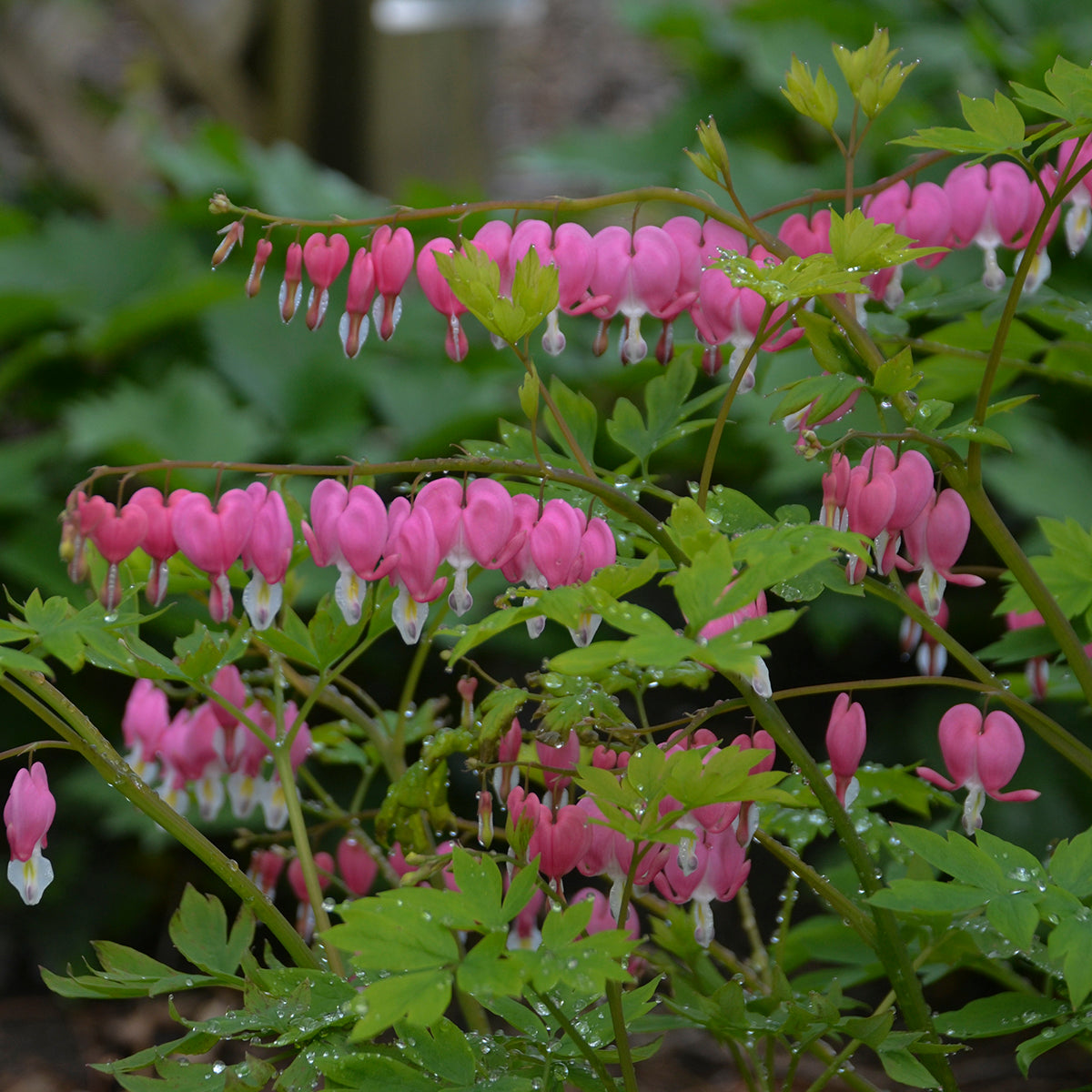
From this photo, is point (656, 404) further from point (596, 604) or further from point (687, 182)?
point (687, 182)

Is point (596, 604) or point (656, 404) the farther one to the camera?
point (656, 404)

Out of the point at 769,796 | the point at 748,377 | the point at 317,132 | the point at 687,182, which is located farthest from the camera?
the point at 317,132

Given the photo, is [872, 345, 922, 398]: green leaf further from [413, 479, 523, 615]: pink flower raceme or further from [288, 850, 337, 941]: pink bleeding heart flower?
[288, 850, 337, 941]: pink bleeding heart flower

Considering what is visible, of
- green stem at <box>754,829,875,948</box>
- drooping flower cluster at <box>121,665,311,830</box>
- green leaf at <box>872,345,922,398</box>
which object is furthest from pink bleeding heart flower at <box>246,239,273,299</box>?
green stem at <box>754,829,875,948</box>

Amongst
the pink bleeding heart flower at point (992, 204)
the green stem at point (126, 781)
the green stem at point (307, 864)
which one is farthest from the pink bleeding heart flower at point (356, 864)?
the pink bleeding heart flower at point (992, 204)

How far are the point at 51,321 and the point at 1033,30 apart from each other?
10.7ft

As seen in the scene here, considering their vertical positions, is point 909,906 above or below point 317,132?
above

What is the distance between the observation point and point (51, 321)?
328cm

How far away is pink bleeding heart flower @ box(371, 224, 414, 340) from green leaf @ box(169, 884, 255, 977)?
50cm

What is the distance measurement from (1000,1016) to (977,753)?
21 centimetres

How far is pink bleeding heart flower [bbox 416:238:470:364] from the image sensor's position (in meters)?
0.97

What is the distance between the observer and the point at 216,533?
0.88 meters

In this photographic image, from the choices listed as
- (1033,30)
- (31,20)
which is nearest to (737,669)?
(1033,30)

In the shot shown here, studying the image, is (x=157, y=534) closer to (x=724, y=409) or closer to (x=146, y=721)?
(x=146, y=721)
